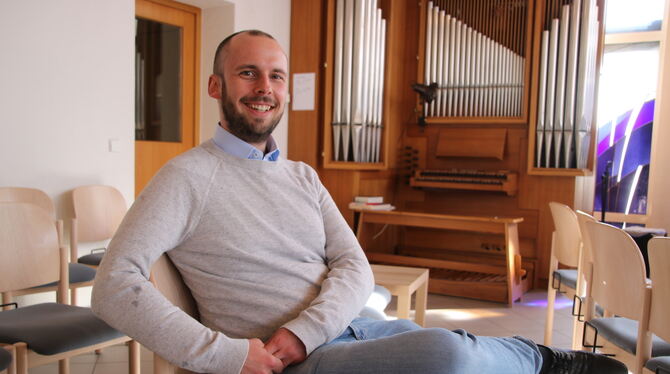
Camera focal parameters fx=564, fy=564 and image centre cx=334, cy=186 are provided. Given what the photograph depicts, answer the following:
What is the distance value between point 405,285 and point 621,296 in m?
0.81

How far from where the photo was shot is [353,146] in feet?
14.6

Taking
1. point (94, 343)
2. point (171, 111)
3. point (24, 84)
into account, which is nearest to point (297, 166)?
point (94, 343)

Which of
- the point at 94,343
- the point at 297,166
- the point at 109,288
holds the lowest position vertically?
the point at 94,343

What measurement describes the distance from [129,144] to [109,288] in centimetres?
262

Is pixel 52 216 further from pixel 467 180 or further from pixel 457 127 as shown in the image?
pixel 457 127

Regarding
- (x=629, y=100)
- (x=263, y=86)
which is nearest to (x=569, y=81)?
(x=629, y=100)

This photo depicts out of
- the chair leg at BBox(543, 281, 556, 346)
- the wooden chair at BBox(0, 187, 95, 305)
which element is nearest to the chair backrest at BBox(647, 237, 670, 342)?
the chair leg at BBox(543, 281, 556, 346)

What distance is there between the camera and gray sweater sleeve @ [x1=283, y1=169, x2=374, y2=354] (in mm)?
1301

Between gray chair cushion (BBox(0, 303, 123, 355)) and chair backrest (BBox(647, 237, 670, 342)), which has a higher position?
chair backrest (BBox(647, 237, 670, 342))

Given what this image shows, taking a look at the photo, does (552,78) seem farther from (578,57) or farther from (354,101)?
(354,101)

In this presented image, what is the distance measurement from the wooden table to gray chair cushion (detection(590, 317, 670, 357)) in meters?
0.71

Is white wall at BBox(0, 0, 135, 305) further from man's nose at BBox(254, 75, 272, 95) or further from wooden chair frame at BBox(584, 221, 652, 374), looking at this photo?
wooden chair frame at BBox(584, 221, 652, 374)

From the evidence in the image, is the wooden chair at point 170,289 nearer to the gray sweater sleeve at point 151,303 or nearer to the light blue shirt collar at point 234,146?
the gray sweater sleeve at point 151,303

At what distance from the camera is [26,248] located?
78.3 inches
